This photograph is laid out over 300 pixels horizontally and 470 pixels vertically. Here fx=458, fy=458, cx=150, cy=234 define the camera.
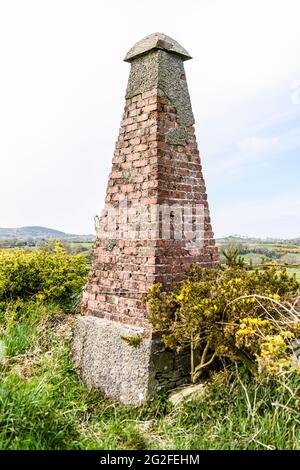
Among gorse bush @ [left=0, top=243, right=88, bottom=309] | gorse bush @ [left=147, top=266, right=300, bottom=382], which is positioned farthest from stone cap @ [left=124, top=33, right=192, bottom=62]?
gorse bush @ [left=0, top=243, right=88, bottom=309]

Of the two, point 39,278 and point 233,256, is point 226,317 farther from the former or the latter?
point 39,278

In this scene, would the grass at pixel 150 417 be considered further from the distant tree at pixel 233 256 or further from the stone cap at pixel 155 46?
the stone cap at pixel 155 46

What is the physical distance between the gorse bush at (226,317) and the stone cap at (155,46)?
8.86 ft

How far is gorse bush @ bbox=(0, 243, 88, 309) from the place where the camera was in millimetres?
7270

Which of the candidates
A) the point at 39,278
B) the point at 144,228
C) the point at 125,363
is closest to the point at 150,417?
the point at 125,363

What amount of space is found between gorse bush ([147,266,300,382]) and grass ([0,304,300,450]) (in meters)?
0.28

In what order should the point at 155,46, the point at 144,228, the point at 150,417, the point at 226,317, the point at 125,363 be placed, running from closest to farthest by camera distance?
the point at 226,317
the point at 150,417
the point at 125,363
the point at 144,228
the point at 155,46

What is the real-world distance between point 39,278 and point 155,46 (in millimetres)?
4108

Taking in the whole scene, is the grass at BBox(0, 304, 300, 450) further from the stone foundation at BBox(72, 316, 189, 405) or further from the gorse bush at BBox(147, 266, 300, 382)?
the gorse bush at BBox(147, 266, 300, 382)

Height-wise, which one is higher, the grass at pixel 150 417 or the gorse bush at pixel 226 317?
the gorse bush at pixel 226 317

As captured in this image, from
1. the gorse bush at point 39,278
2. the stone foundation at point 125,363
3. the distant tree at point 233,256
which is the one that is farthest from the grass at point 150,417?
the gorse bush at point 39,278

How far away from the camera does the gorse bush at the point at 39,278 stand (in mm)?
7270

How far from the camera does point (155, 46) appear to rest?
5270 millimetres

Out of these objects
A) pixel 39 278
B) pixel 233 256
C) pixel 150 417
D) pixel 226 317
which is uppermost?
pixel 233 256
